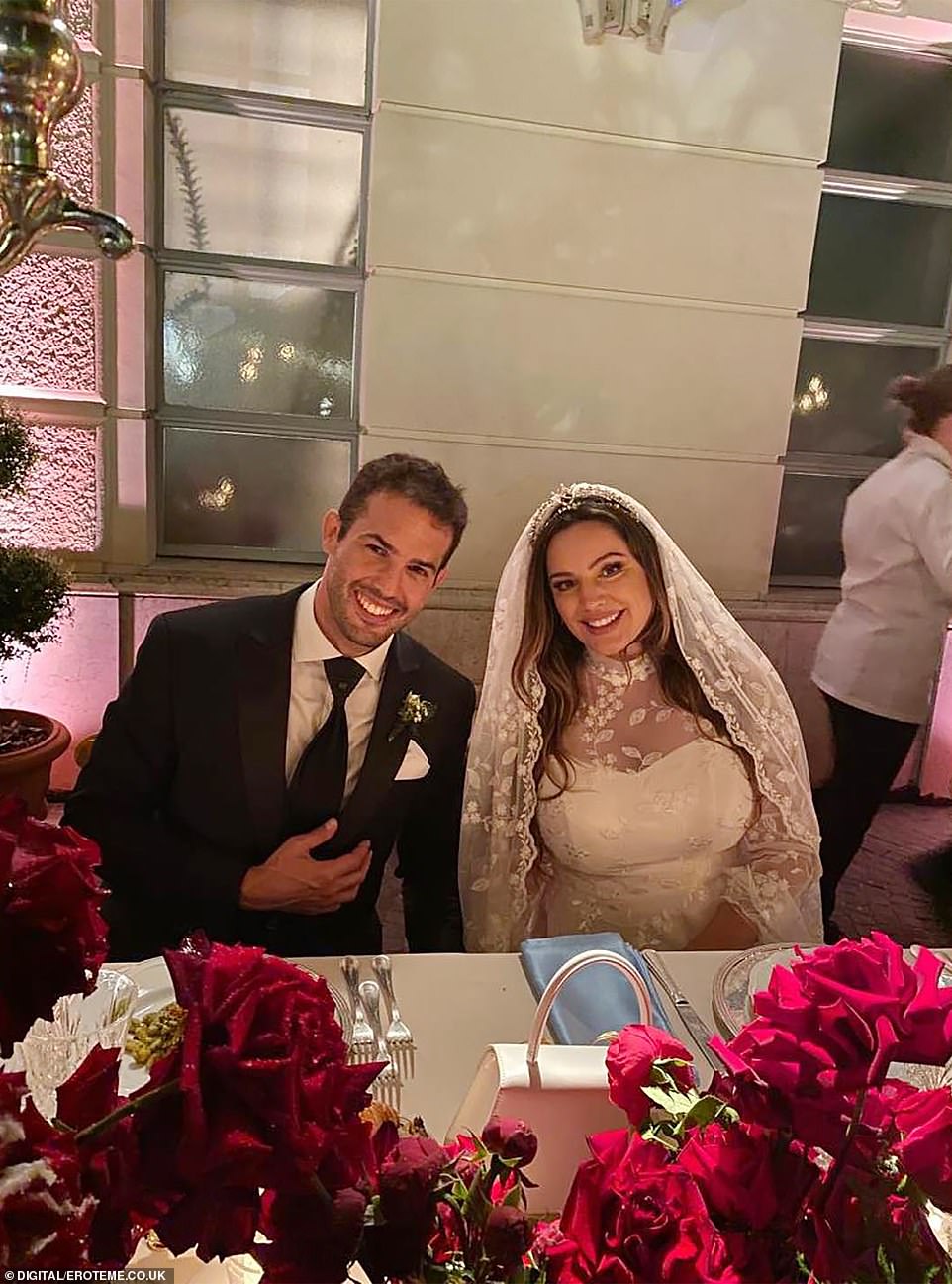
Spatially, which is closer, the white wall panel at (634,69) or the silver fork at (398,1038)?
the silver fork at (398,1038)

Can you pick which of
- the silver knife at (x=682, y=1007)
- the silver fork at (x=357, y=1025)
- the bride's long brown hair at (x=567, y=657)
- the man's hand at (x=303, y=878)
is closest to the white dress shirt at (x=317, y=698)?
the man's hand at (x=303, y=878)

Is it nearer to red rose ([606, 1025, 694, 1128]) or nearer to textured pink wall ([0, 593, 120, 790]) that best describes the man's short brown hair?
red rose ([606, 1025, 694, 1128])

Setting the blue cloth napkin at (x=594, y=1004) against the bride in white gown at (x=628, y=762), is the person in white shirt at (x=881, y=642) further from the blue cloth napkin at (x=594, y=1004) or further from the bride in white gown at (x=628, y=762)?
the blue cloth napkin at (x=594, y=1004)

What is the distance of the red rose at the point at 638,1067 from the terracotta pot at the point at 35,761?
2.22 metres

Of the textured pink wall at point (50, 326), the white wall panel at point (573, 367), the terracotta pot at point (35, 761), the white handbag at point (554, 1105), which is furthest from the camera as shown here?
the white wall panel at point (573, 367)

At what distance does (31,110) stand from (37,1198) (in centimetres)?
72

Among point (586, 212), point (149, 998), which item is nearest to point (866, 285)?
point (586, 212)

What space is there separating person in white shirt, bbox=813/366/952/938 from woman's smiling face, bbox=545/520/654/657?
4.33ft

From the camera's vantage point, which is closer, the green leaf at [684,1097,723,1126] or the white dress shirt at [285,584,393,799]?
the green leaf at [684,1097,723,1126]

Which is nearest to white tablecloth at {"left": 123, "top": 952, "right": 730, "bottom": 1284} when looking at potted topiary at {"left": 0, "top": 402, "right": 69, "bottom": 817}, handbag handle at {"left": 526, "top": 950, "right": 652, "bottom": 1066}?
handbag handle at {"left": 526, "top": 950, "right": 652, "bottom": 1066}

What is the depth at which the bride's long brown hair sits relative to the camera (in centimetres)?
169

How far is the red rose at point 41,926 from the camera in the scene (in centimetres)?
37

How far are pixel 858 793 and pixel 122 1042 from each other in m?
2.34

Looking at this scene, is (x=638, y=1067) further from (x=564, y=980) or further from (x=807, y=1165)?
(x=564, y=980)
